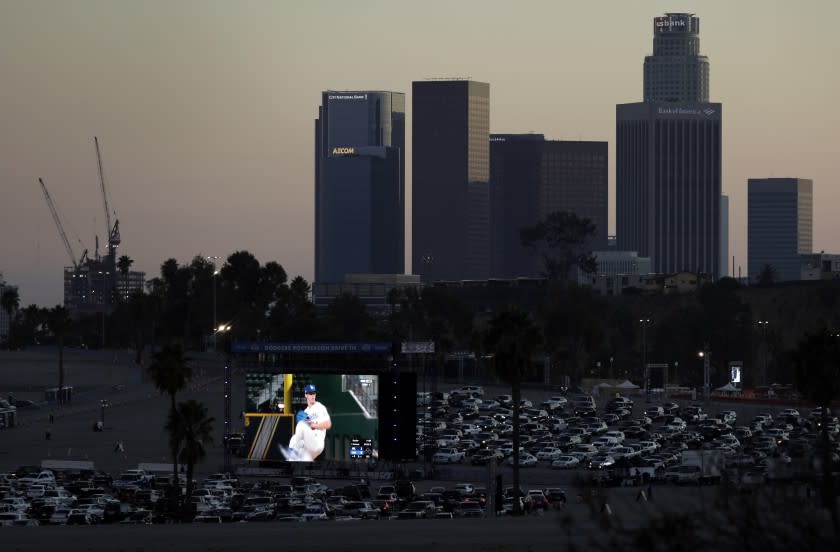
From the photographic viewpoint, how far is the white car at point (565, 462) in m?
87.6

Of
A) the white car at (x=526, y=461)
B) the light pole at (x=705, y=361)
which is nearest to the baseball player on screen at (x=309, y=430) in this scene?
the white car at (x=526, y=461)

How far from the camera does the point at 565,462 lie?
289ft

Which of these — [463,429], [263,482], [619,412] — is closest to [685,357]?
[619,412]

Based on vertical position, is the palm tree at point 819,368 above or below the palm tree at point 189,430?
above

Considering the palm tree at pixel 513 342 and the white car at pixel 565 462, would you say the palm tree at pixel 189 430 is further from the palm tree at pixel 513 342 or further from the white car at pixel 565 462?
the white car at pixel 565 462

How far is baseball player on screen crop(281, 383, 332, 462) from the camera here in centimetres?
8075

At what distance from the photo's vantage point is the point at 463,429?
105m

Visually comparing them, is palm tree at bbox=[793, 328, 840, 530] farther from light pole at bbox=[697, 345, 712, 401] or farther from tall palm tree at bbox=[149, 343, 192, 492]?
light pole at bbox=[697, 345, 712, 401]

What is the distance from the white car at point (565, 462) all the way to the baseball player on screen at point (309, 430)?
1424 centimetres

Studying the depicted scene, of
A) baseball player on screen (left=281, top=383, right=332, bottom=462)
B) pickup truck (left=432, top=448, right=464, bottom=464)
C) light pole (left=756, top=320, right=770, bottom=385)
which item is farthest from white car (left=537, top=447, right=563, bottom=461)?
light pole (left=756, top=320, right=770, bottom=385)

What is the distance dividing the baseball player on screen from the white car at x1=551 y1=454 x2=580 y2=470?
14236 mm

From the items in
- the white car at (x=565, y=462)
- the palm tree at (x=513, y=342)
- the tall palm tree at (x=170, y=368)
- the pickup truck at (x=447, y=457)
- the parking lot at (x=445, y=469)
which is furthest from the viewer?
the pickup truck at (x=447, y=457)

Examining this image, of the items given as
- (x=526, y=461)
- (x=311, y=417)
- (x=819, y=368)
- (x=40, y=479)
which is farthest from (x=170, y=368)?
(x=819, y=368)

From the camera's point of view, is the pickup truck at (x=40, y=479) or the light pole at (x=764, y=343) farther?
the light pole at (x=764, y=343)
